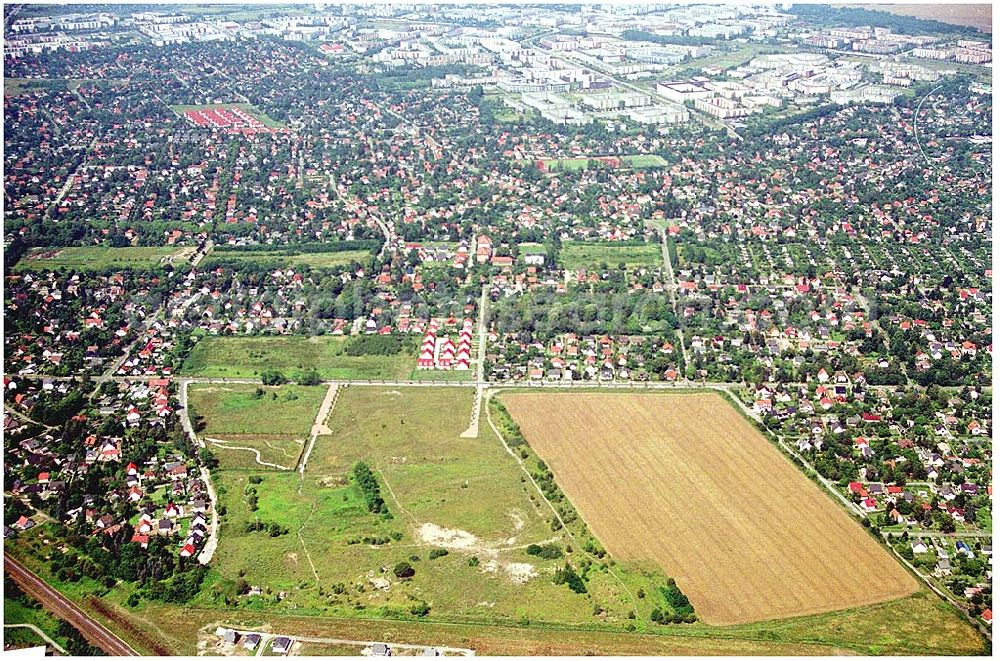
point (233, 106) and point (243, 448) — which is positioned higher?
point (233, 106)

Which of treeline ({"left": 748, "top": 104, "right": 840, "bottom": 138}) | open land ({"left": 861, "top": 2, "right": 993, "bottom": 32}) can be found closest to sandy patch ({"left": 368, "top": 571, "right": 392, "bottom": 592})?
treeline ({"left": 748, "top": 104, "right": 840, "bottom": 138})

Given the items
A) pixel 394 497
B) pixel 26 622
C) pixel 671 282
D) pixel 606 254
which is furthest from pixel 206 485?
pixel 606 254

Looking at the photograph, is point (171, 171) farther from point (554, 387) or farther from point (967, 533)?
point (967, 533)

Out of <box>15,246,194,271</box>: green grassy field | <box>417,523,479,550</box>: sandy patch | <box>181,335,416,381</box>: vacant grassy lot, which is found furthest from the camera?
<box>15,246,194,271</box>: green grassy field

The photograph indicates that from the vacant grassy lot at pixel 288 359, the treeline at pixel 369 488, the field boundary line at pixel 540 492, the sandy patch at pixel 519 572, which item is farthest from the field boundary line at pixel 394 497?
the vacant grassy lot at pixel 288 359

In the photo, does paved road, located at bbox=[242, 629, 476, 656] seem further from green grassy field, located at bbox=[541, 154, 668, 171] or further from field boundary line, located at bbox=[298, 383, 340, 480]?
green grassy field, located at bbox=[541, 154, 668, 171]

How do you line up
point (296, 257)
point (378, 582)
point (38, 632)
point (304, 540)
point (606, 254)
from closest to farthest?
point (38, 632), point (378, 582), point (304, 540), point (296, 257), point (606, 254)

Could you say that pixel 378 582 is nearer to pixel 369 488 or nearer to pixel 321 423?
pixel 369 488
